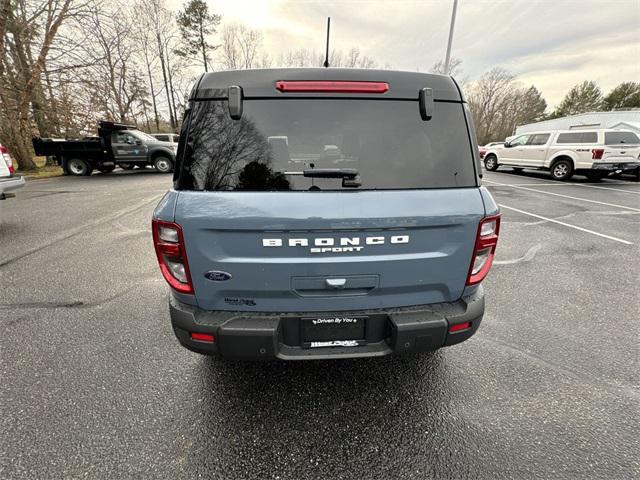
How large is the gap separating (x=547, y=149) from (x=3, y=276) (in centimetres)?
1775

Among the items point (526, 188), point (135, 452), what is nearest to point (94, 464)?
point (135, 452)

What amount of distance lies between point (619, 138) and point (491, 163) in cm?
601

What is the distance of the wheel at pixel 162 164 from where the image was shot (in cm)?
1493

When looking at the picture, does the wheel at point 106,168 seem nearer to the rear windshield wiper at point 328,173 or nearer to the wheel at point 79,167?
the wheel at point 79,167

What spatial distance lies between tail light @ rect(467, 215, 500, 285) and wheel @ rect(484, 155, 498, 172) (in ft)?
58.9

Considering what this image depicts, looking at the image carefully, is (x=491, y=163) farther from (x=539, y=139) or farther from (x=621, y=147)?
(x=621, y=147)

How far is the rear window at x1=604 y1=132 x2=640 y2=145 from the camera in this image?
11422mm

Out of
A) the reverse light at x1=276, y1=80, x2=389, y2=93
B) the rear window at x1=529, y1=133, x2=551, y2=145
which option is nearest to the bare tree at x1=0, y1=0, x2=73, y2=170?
the reverse light at x1=276, y1=80, x2=389, y2=93

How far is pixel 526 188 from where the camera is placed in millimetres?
11305

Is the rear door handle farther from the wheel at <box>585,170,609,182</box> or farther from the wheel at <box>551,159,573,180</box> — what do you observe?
the wheel at <box>551,159,573,180</box>

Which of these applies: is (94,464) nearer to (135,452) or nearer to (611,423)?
(135,452)

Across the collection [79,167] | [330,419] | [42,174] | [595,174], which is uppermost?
[79,167]

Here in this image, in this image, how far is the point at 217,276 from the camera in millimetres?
1657

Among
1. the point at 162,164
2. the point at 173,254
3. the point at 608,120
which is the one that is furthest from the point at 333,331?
the point at 608,120
